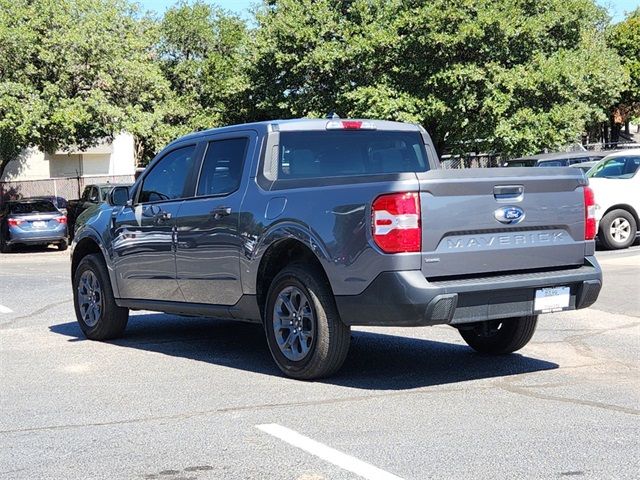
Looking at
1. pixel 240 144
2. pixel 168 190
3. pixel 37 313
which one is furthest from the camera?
pixel 37 313

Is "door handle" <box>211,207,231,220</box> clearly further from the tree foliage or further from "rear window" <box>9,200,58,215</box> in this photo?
the tree foliage

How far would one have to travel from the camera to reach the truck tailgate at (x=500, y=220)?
691cm

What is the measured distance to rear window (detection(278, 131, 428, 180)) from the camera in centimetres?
828

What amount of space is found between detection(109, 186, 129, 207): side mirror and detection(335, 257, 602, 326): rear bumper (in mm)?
3393

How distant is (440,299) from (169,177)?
11.3 ft

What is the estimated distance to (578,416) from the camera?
6.33m

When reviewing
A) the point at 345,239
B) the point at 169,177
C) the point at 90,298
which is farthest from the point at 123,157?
the point at 345,239

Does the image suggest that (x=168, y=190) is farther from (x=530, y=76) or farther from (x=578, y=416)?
(x=530, y=76)

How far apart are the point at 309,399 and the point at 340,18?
85.9 ft

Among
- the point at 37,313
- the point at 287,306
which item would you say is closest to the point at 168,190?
the point at 287,306

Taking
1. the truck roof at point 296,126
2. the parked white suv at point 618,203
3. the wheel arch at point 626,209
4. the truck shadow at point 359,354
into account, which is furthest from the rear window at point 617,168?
the truck roof at point 296,126

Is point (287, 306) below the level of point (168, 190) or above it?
below

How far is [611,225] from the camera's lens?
19094mm

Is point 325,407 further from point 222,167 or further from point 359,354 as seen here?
point 222,167
